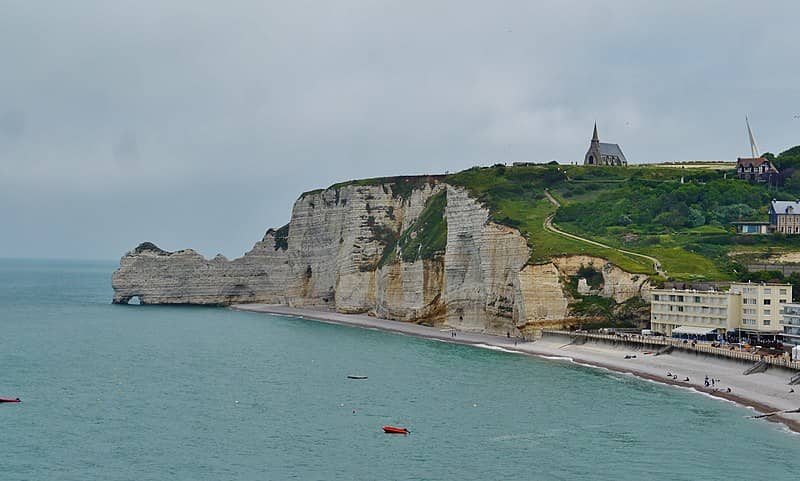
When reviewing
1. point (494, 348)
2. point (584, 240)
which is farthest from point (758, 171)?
point (494, 348)

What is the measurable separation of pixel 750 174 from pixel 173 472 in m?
115

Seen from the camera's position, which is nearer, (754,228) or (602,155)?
(754,228)

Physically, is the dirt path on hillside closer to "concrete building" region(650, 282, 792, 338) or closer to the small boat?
"concrete building" region(650, 282, 792, 338)

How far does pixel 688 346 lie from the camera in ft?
279

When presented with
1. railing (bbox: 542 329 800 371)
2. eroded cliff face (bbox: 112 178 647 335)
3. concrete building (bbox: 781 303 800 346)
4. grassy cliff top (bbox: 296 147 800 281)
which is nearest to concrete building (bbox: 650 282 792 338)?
concrete building (bbox: 781 303 800 346)

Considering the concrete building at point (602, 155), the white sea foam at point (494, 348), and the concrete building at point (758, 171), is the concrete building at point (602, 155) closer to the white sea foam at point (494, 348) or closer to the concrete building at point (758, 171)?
the concrete building at point (758, 171)

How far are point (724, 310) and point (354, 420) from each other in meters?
42.7

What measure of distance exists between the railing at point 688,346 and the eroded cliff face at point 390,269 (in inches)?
210

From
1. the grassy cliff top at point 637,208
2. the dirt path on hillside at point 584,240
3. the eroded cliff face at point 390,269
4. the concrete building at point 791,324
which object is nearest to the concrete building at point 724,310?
the concrete building at point 791,324

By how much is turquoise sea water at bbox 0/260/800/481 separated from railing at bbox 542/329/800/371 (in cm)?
790

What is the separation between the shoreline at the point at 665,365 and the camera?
220 ft

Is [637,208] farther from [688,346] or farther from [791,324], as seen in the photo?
[688,346]

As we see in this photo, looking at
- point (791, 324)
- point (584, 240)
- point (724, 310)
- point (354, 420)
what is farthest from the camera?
point (584, 240)

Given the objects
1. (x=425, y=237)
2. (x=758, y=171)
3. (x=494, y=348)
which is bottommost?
(x=494, y=348)
